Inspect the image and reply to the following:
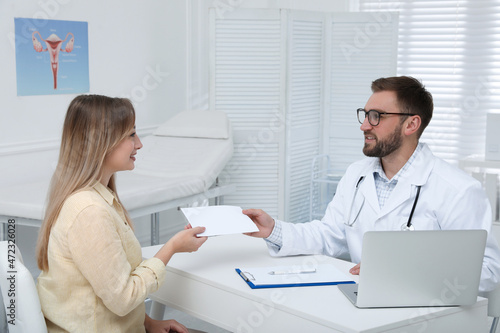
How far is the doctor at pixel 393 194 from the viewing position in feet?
6.77

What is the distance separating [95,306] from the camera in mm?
1702

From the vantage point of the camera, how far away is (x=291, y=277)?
6.10 ft

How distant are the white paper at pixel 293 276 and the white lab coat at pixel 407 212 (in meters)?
0.18

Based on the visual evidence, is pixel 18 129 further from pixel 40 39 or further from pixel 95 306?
pixel 95 306

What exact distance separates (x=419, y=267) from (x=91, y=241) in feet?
2.83

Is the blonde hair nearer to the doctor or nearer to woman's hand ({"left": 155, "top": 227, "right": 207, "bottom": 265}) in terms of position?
woman's hand ({"left": 155, "top": 227, "right": 207, "bottom": 265})

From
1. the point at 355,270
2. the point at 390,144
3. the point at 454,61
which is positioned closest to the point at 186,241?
the point at 355,270

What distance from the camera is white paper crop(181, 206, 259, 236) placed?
1941 millimetres

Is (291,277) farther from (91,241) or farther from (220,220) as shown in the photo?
(91,241)

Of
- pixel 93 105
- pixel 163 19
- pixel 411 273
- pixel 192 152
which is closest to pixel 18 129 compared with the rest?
pixel 192 152

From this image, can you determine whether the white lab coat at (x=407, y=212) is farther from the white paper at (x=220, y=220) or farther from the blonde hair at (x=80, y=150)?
the blonde hair at (x=80, y=150)

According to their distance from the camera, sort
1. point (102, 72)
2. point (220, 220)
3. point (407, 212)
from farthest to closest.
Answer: point (102, 72) → point (407, 212) → point (220, 220)

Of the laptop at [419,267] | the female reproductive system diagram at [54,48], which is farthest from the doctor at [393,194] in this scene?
the female reproductive system diagram at [54,48]

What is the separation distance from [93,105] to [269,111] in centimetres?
284
